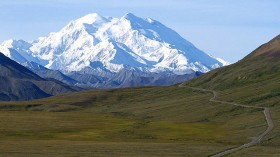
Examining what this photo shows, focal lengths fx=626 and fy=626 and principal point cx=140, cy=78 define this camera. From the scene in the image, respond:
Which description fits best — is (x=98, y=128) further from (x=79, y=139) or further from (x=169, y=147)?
(x=169, y=147)

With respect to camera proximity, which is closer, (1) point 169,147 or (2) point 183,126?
(1) point 169,147

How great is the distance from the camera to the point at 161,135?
164m

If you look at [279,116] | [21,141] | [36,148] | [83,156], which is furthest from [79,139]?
[279,116]

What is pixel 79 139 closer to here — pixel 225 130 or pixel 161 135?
pixel 161 135

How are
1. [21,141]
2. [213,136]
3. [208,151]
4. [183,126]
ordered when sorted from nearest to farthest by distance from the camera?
1. [208,151]
2. [21,141]
3. [213,136]
4. [183,126]

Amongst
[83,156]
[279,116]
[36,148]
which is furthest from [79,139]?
[279,116]

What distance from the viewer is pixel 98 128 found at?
607 feet

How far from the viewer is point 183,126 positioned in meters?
189

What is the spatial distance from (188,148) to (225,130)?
178 ft

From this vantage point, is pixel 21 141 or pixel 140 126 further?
pixel 140 126

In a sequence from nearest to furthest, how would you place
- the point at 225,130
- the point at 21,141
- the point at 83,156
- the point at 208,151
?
1. the point at 83,156
2. the point at 208,151
3. the point at 21,141
4. the point at 225,130

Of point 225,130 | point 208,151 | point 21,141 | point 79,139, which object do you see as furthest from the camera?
point 225,130

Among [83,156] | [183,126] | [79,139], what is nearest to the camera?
[83,156]

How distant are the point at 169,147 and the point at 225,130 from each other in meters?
53.1
